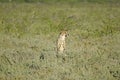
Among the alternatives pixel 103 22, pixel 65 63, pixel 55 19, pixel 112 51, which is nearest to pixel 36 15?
pixel 55 19

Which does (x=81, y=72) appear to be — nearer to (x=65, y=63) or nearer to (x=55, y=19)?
(x=65, y=63)

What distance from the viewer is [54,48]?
70.3 feet

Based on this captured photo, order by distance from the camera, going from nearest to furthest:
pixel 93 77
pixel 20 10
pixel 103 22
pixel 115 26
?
pixel 93 77
pixel 115 26
pixel 103 22
pixel 20 10

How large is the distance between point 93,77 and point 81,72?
2.50 ft

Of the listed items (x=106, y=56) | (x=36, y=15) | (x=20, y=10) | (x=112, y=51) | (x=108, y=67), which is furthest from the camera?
(x=20, y=10)

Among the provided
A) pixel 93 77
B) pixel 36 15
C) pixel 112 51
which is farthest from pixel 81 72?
pixel 36 15

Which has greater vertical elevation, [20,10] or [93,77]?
[20,10]

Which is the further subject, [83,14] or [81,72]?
[83,14]

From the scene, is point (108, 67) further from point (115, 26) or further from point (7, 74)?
point (115, 26)

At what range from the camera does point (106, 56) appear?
1870cm

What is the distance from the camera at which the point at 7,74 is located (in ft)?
48.5

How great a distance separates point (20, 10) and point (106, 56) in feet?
86.6

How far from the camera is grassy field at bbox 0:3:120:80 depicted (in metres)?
15.0

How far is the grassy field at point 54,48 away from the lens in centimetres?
1502
